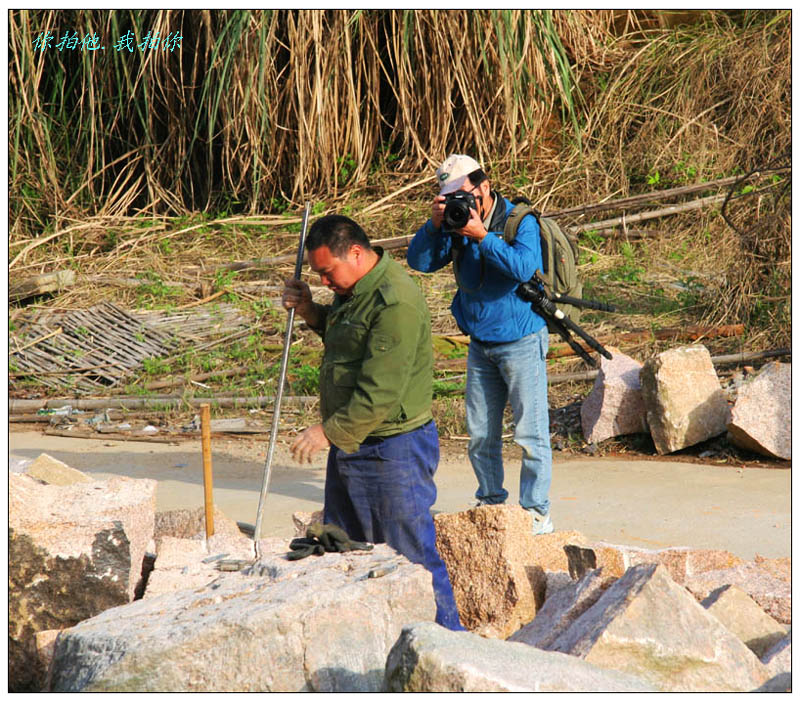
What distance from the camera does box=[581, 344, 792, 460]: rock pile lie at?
6.05m

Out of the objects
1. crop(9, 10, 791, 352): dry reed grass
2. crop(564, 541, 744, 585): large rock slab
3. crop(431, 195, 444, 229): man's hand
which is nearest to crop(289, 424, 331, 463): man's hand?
crop(564, 541, 744, 585): large rock slab

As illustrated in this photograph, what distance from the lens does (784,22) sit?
472 inches

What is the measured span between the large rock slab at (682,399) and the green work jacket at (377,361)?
2.99 metres

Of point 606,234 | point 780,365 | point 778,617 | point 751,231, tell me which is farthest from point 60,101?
point 778,617

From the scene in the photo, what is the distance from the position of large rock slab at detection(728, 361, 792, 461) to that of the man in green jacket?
306 centimetres

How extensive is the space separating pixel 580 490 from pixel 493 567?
1.98 meters

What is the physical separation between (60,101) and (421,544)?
992cm

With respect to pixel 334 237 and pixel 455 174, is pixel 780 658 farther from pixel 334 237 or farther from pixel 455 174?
pixel 455 174

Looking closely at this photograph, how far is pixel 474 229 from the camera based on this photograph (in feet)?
14.7

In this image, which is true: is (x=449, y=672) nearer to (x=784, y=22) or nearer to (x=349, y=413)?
(x=349, y=413)

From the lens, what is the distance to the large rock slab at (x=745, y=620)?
3.36 m

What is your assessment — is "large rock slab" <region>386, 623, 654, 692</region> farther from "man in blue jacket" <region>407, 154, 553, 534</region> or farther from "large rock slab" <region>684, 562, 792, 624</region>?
"man in blue jacket" <region>407, 154, 553, 534</region>

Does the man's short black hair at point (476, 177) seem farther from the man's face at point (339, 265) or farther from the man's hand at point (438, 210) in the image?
the man's face at point (339, 265)

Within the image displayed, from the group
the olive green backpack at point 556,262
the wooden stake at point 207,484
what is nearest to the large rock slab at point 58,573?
the wooden stake at point 207,484
